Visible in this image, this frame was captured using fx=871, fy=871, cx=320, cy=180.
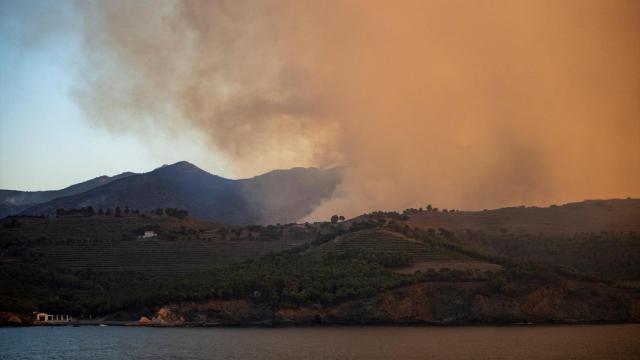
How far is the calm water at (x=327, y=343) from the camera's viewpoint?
319ft

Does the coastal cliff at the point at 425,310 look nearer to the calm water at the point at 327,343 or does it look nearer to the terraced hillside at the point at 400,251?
the calm water at the point at 327,343

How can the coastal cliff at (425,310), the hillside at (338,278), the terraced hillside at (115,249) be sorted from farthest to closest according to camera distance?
the terraced hillside at (115,249), the hillside at (338,278), the coastal cliff at (425,310)

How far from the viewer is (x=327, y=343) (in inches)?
4422

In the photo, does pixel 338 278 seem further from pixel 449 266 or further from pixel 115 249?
pixel 115 249

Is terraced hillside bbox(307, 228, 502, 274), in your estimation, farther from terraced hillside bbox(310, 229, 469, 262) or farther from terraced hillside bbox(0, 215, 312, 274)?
terraced hillside bbox(0, 215, 312, 274)

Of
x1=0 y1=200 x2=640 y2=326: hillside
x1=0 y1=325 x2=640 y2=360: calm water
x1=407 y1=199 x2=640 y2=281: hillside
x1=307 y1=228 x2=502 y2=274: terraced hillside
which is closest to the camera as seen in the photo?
x1=0 y1=325 x2=640 y2=360: calm water

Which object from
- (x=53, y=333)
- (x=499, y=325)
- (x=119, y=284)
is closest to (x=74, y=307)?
(x=119, y=284)

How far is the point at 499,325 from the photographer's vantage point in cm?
15338

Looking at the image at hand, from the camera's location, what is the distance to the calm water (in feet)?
319

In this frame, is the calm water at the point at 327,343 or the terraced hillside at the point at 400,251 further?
the terraced hillside at the point at 400,251

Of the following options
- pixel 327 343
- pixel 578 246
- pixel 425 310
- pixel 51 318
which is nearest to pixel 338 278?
pixel 425 310

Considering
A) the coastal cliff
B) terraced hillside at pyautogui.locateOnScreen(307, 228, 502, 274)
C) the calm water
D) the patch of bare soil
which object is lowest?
the calm water

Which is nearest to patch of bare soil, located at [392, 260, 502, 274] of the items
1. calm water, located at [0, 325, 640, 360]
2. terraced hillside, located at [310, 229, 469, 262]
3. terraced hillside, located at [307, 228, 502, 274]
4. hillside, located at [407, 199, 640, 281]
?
terraced hillside, located at [307, 228, 502, 274]

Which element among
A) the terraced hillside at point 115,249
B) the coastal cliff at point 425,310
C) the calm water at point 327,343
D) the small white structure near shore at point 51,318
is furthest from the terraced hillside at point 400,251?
the small white structure near shore at point 51,318
